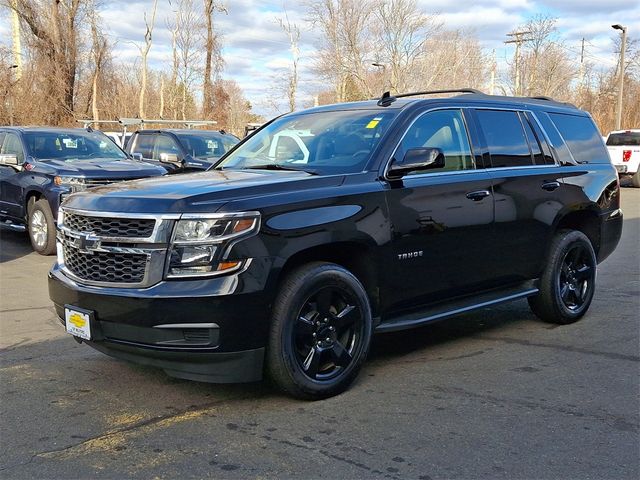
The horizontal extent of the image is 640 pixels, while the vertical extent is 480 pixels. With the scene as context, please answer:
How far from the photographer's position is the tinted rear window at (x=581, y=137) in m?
6.41

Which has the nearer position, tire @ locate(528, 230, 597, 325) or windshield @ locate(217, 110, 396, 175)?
windshield @ locate(217, 110, 396, 175)

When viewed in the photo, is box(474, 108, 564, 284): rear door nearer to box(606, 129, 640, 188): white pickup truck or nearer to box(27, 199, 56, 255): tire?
box(27, 199, 56, 255): tire

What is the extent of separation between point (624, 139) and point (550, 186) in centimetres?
1981

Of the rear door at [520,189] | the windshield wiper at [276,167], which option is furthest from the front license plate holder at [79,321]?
the rear door at [520,189]

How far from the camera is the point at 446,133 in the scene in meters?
5.28

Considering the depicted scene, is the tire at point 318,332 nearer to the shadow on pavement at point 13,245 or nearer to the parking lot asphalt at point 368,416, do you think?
the parking lot asphalt at point 368,416

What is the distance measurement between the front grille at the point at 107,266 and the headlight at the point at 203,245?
0.70 feet

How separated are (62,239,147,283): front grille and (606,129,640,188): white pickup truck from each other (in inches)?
858

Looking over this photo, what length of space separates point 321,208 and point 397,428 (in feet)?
4.47

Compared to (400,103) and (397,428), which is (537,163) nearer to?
(400,103)

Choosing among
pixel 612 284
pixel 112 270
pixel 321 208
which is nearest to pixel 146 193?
pixel 112 270

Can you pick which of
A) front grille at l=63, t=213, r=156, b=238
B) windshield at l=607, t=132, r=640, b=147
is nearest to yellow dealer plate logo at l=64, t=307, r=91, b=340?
front grille at l=63, t=213, r=156, b=238

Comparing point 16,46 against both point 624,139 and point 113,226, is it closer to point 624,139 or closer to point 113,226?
point 624,139

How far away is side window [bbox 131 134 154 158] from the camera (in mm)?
14984
